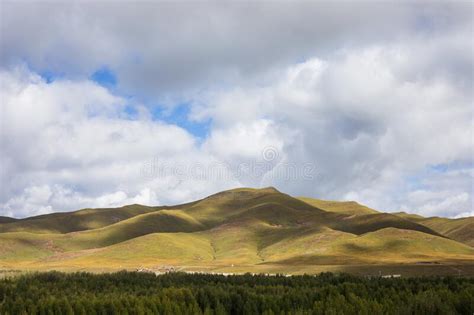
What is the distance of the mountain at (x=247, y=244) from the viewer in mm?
82938

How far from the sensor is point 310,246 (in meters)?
107

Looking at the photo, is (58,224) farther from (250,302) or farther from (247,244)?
(250,302)

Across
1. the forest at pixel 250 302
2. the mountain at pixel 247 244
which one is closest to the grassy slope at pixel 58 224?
the mountain at pixel 247 244

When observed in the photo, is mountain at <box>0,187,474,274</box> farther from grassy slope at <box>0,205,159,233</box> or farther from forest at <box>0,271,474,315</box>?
forest at <box>0,271,474,315</box>

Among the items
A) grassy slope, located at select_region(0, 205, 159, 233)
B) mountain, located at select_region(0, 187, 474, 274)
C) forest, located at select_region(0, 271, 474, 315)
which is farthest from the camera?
grassy slope, located at select_region(0, 205, 159, 233)

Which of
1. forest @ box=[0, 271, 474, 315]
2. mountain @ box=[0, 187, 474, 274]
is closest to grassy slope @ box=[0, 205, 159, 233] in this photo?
mountain @ box=[0, 187, 474, 274]

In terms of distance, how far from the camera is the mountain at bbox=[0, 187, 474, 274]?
8294 cm

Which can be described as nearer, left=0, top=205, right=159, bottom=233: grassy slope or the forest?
the forest

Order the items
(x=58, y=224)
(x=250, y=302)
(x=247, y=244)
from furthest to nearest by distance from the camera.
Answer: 1. (x=58, y=224)
2. (x=247, y=244)
3. (x=250, y=302)

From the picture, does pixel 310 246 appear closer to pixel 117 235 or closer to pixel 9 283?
pixel 117 235

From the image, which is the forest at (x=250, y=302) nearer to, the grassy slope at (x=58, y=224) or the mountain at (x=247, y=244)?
the mountain at (x=247, y=244)

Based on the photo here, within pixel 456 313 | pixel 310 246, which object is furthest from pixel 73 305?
pixel 310 246

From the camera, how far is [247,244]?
124 metres

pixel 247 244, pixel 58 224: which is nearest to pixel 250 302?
pixel 247 244
